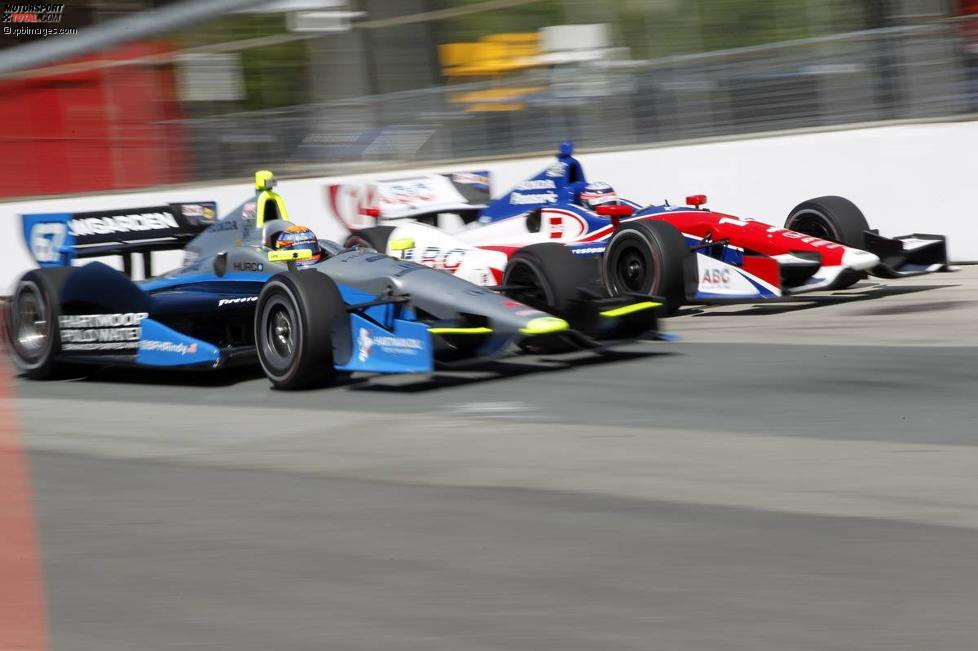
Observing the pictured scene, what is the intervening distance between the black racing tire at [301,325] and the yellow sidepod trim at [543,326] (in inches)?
42.2

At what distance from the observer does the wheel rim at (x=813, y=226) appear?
35.0ft

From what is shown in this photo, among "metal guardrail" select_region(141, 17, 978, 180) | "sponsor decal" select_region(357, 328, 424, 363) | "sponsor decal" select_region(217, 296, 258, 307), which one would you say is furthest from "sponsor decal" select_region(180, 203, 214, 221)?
"metal guardrail" select_region(141, 17, 978, 180)

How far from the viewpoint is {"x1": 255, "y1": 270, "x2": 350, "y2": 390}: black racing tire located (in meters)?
7.66

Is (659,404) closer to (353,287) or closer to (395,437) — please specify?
(395,437)

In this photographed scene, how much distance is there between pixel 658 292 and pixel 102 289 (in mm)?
3833

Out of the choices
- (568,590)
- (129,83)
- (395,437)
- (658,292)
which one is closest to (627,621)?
(568,590)

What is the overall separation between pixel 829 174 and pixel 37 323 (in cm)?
706

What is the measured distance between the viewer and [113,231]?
10.6 metres

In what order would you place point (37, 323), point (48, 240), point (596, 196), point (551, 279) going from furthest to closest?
point (596, 196)
point (48, 240)
point (37, 323)
point (551, 279)

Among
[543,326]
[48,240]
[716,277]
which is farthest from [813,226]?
[48,240]

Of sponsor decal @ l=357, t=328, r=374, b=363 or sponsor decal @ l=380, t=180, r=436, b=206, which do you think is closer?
sponsor decal @ l=357, t=328, r=374, b=363

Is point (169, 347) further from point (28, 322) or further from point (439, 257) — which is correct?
point (439, 257)

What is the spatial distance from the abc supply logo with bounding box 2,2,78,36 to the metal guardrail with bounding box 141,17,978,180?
592 cm

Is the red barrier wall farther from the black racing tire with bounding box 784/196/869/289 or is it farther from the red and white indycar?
the black racing tire with bounding box 784/196/869/289
